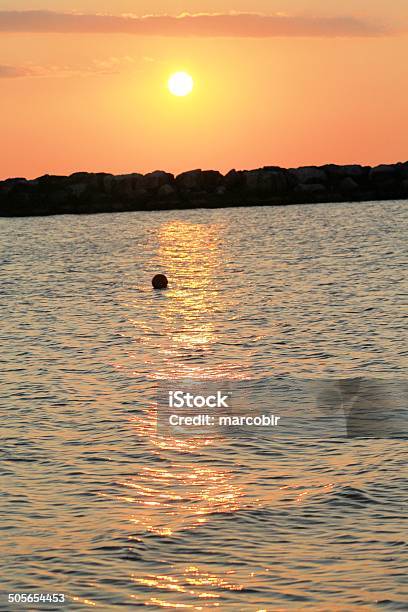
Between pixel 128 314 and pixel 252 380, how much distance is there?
Result: 76.8 feet

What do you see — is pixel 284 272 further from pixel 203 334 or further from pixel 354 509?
pixel 354 509

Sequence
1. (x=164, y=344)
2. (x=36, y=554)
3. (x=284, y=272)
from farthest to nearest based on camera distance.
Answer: (x=284, y=272) → (x=164, y=344) → (x=36, y=554)

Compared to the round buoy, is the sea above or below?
below

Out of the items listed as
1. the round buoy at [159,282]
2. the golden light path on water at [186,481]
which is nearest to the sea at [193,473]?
the golden light path on water at [186,481]

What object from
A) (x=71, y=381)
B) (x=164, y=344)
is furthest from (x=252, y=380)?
(x=164, y=344)

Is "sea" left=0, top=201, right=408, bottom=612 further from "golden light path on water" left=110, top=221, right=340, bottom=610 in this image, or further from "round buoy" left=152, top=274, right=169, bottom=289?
"round buoy" left=152, top=274, right=169, bottom=289

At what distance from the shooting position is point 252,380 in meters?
34.8

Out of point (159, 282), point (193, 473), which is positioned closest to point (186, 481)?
point (193, 473)

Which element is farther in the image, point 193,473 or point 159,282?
point 159,282

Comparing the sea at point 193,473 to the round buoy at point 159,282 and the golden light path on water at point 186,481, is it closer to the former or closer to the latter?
the golden light path on water at point 186,481

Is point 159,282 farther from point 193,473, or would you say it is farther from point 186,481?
point 186,481

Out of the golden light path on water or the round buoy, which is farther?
the round buoy

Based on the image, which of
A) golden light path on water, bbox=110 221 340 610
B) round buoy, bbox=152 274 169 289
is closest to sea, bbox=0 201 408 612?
golden light path on water, bbox=110 221 340 610

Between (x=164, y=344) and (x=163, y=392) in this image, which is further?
(x=164, y=344)
